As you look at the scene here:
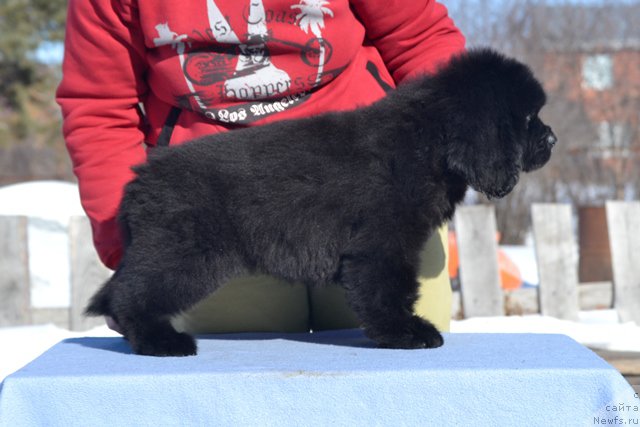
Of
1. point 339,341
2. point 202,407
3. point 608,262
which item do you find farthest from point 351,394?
point 608,262

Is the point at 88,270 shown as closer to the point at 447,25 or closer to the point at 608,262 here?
the point at 447,25

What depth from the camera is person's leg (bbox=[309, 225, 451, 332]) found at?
2965 millimetres

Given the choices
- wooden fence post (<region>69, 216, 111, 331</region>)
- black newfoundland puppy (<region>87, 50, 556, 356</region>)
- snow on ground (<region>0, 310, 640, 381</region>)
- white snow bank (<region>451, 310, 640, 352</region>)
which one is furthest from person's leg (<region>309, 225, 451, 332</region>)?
wooden fence post (<region>69, 216, 111, 331</region>)

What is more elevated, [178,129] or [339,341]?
[178,129]

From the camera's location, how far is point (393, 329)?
2.41m

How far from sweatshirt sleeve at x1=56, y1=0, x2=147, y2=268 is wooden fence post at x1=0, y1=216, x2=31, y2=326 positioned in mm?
3680

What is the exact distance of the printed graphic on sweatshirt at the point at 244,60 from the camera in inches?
112

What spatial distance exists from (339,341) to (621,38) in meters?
11.4

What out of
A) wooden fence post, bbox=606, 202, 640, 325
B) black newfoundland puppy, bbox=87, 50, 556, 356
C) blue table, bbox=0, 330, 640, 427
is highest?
black newfoundland puppy, bbox=87, 50, 556, 356

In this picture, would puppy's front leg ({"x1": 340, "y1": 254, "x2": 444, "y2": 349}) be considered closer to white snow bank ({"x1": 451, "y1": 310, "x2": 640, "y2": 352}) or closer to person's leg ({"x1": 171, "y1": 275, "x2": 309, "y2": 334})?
person's leg ({"x1": 171, "y1": 275, "x2": 309, "y2": 334})

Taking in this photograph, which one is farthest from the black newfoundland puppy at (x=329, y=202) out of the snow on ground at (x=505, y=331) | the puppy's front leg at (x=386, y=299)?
the snow on ground at (x=505, y=331)

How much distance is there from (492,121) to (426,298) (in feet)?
2.59

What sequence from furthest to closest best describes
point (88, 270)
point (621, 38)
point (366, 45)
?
point (621, 38) → point (88, 270) → point (366, 45)

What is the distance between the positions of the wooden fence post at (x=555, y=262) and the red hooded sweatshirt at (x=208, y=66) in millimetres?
4377
